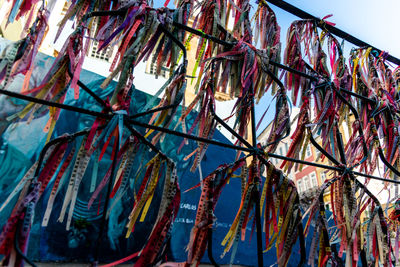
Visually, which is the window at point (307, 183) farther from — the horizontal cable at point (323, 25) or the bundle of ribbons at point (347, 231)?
the bundle of ribbons at point (347, 231)

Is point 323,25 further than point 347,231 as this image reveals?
Yes

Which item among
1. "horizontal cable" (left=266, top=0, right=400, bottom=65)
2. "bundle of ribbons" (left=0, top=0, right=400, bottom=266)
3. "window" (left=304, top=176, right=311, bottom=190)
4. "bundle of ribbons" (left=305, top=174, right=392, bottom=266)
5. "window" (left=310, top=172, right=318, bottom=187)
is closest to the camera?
"bundle of ribbons" (left=0, top=0, right=400, bottom=266)

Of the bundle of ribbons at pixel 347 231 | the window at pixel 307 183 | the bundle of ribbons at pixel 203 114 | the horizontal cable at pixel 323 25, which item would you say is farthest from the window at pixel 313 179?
the bundle of ribbons at pixel 347 231

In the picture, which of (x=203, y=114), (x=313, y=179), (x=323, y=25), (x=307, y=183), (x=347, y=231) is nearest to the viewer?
(x=347, y=231)

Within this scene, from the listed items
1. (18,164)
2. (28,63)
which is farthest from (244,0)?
(18,164)

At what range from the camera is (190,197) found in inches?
195

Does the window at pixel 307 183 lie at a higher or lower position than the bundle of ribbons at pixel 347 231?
higher

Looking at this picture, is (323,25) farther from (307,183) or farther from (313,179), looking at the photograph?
(307,183)

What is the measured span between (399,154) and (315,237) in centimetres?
168

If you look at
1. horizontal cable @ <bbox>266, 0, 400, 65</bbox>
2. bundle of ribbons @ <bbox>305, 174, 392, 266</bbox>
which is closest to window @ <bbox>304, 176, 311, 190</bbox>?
horizontal cable @ <bbox>266, 0, 400, 65</bbox>

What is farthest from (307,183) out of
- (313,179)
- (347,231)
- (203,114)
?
(203,114)

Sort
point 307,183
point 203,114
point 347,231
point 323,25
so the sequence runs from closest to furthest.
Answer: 1. point 347,231
2. point 203,114
3. point 323,25
4. point 307,183

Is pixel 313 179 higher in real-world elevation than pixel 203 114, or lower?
higher

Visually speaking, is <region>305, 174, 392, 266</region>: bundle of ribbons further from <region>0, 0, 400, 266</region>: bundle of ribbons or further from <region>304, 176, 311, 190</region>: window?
<region>304, 176, 311, 190</region>: window
